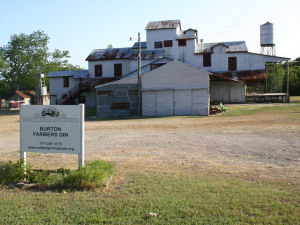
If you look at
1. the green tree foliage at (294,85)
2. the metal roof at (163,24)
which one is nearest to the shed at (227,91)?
the metal roof at (163,24)

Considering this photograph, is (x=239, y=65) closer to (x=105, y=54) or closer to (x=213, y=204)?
(x=105, y=54)

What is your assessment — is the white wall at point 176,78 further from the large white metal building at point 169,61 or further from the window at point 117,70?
the window at point 117,70

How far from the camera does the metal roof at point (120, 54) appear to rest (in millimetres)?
41969

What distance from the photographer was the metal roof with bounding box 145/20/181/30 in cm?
4309

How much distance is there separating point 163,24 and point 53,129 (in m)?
38.8

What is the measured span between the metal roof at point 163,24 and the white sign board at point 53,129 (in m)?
37.8

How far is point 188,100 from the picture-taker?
2839 cm

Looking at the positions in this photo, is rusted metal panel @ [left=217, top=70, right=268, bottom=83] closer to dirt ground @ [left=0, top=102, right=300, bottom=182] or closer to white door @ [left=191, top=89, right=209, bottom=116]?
white door @ [left=191, top=89, right=209, bottom=116]

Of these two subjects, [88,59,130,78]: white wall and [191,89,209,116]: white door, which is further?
[88,59,130,78]: white wall

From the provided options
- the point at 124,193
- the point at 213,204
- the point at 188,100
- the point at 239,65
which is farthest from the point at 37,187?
the point at 239,65

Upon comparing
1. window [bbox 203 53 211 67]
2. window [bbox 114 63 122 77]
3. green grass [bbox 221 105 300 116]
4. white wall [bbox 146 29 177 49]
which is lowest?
green grass [bbox 221 105 300 116]

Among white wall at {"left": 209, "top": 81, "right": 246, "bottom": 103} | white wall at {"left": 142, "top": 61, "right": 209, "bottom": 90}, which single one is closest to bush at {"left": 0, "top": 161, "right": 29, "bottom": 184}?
white wall at {"left": 142, "top": 61, "right": 209, "bottom": 90}

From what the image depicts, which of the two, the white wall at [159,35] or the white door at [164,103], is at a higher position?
the white wall at [159,35]

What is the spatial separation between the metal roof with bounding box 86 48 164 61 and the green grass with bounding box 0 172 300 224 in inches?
1425
